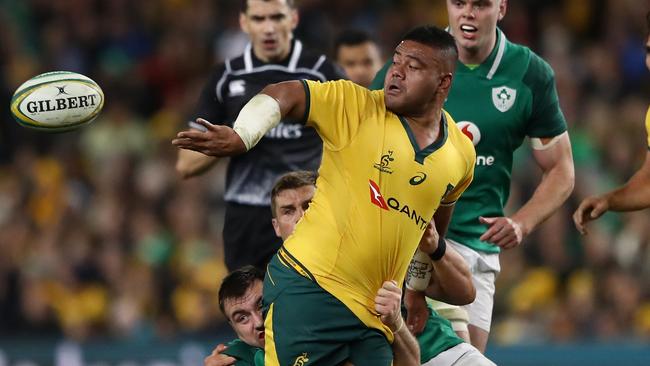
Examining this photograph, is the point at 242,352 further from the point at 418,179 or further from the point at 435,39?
the point at 435,39

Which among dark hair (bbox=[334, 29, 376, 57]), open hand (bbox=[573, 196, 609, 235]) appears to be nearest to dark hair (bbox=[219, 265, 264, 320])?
open hand (bbox=[573, 196, 609, 235])

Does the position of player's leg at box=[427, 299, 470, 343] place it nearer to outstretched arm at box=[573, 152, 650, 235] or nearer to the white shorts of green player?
the white shorts of green player

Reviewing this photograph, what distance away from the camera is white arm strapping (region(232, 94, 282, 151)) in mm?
5137

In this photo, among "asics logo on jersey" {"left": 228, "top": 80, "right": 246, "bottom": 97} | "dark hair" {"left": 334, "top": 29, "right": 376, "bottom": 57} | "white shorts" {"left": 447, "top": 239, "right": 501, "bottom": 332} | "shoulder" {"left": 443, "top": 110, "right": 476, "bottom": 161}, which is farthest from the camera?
"dark hair" {"left": 334, "top": 29, "right": 376, "bottom": 57}

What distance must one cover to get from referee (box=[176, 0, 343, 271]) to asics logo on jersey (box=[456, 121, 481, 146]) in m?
1.10

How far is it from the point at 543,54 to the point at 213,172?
360cm

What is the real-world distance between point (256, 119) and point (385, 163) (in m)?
0.61

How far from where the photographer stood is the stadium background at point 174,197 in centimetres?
1161

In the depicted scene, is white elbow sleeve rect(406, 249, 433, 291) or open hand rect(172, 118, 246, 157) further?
white elbow sleeve rect(406, 249, 433, 291)

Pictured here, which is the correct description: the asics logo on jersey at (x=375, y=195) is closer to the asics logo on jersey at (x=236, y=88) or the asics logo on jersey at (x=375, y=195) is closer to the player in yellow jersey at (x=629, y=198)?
Result: the player in yellow jersey at (x=629, y=198)

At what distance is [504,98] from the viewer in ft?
22.8

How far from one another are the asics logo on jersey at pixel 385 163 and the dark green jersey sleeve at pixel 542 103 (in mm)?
1704

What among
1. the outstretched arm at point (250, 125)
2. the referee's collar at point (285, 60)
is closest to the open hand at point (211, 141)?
the outstretched arm at point (250, 125)

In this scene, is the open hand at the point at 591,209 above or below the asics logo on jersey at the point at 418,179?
below
